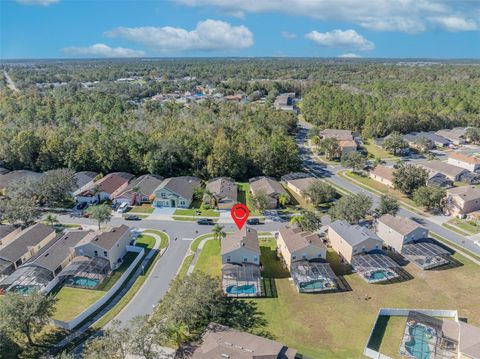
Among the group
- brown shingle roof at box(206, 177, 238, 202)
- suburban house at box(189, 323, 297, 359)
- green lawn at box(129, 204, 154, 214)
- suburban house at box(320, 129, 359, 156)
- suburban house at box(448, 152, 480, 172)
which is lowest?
green lawn at box(129, 204, 154, 214)

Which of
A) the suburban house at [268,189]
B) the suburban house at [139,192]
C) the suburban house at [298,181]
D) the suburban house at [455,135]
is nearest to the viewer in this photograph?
the suburban house at [268,189]

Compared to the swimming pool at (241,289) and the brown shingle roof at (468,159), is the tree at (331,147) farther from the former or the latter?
the swimming pool at (241,289)

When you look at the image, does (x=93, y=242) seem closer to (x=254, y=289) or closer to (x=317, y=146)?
(x=254, y=289)

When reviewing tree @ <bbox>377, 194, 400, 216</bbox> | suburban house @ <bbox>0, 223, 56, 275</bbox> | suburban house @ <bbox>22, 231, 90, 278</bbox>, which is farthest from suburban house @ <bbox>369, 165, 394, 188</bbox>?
suburban house @ <bbox>0, 223, 56, 275</bbox>

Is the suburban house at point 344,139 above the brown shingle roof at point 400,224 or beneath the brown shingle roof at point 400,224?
above

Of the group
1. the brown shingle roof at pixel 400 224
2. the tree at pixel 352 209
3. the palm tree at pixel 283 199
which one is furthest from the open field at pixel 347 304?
the palm tree at pixel 283 199

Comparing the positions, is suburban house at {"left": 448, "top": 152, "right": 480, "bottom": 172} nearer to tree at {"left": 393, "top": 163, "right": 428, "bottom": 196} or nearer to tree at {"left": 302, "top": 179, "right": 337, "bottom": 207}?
tree at {"left": 393, "top": 163, "right": 428, "bottom": 196}
